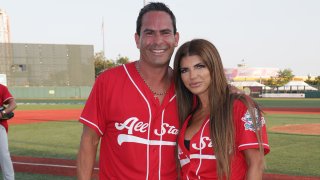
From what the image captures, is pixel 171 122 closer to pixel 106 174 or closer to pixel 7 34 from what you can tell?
pixel 106 174

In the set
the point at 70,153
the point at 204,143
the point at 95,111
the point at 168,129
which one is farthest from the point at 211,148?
the point at 70,153

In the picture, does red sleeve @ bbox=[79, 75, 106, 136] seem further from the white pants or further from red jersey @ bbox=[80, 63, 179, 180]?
the white pants

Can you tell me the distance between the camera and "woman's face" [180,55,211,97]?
2692 millimetres

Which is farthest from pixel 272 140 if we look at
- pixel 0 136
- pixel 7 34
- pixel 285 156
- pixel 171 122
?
pixel 7 34

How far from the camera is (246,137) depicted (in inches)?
97.2

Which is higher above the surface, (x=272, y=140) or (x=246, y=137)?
(x=246, y=137)

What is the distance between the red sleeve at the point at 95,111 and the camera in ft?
9.18

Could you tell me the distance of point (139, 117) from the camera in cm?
278

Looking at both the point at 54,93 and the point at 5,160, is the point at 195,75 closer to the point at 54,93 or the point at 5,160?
the point at 5,160

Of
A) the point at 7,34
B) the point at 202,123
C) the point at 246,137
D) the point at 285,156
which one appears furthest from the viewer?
the point at 7,34

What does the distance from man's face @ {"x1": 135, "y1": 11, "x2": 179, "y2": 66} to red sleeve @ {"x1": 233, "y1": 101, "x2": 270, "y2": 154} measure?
0.67 m

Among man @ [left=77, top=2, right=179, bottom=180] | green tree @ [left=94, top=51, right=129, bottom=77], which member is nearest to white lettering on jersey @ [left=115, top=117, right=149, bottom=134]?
man @ [left=77, top=2, right=179, bottom=180]

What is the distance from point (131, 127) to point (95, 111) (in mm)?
276

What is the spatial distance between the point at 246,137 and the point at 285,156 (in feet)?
24.9
